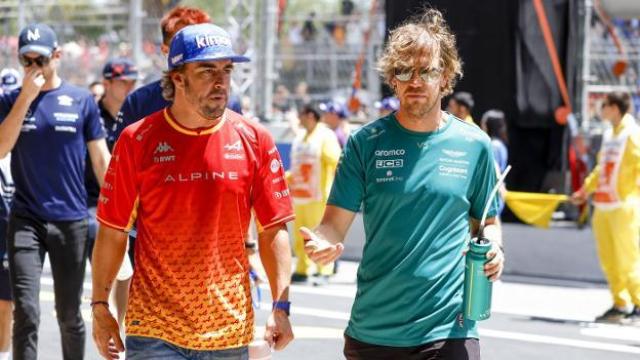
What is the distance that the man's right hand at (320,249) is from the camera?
460 centimetres

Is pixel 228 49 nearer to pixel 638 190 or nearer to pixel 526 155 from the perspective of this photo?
pixel 638 190

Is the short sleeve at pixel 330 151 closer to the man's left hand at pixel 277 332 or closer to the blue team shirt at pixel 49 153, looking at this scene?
the blue team shirt at pixel 49 153

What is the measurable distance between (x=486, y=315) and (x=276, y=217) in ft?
2.92

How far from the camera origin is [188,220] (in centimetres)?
451

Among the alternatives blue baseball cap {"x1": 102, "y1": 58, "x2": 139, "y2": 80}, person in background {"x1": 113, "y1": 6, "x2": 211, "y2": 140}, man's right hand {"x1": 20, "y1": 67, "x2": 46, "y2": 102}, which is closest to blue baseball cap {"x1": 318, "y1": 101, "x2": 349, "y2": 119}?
blue baseball cap {"x1": 102, "y1": 58, "x2": 139, "y2": 80}

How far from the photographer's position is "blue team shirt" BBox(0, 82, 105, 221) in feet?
22.9

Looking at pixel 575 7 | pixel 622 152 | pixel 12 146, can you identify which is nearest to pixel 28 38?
pixel 12 146

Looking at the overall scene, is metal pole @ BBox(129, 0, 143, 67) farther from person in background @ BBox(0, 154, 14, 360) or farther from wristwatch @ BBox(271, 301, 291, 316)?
wristwatch @ BBox(271, 301, 291, 316)

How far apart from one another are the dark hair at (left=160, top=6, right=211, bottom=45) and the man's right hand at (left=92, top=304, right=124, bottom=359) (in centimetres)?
186

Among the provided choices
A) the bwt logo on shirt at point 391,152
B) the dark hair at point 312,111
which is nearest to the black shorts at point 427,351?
the bwt logo on shirt at point 391,152

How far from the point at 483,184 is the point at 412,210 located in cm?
34

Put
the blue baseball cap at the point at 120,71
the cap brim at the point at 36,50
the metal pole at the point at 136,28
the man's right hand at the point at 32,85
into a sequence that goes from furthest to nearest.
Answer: the metal pole at the point at 136,28
the blue baseball cap at the point at 120,71
the cap brim at the point at 36,50
the man's right hand at the point at 32,85

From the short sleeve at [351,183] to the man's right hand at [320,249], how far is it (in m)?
0.21

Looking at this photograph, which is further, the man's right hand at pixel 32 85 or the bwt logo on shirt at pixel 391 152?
the man's right hand at pixel 32 85
